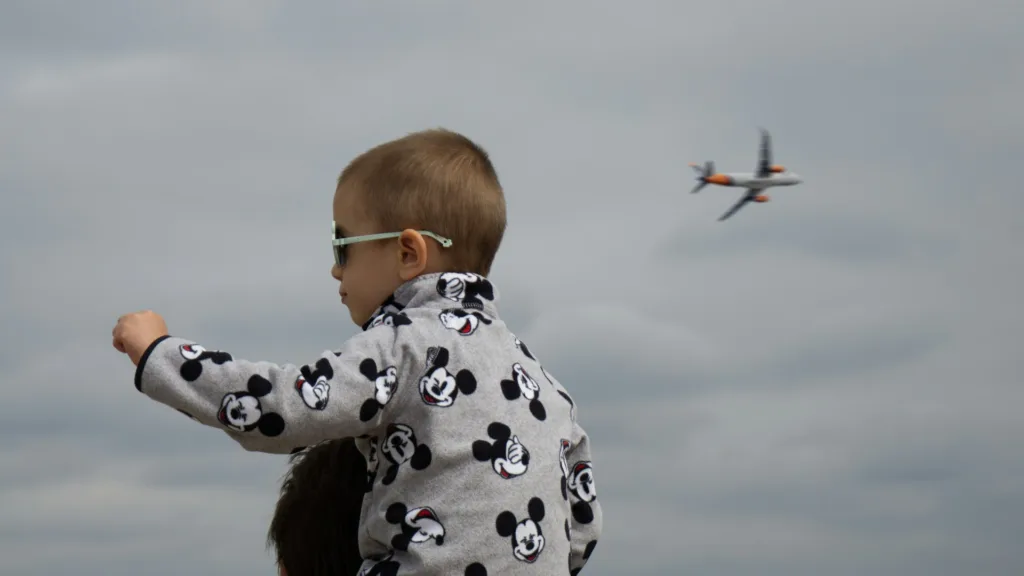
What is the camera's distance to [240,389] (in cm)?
449

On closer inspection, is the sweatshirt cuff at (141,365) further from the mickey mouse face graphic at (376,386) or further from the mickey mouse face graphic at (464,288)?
the mickey mouse face graphic at (464,288)

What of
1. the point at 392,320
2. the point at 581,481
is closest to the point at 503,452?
the point at 392,320

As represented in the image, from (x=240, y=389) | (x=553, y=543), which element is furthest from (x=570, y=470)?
(x=240, y=389)

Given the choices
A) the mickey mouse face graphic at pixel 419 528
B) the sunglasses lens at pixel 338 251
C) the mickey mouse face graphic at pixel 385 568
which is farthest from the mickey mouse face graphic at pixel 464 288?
the mickey mouse face graphic at pixel 385 568

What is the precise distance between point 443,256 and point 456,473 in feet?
3.15

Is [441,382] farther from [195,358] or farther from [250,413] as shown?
[195,358]

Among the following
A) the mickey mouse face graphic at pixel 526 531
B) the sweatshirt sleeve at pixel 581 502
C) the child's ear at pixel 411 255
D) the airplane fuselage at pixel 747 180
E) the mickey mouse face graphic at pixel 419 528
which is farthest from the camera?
the airplane fuselage at pixel 747 180

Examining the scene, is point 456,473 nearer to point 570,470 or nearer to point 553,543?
point 553,543

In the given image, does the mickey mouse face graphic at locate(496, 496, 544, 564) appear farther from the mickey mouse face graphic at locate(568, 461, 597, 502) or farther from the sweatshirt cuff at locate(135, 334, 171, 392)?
the sweatshirt cuff at locate(135, 334, 171, 392)

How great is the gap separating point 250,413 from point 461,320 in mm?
949

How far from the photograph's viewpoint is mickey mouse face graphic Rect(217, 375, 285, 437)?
4449mm

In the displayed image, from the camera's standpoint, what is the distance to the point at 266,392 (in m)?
4.47

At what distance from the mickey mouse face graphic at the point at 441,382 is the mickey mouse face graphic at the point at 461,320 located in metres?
0.14

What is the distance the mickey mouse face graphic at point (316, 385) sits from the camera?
175 inches
